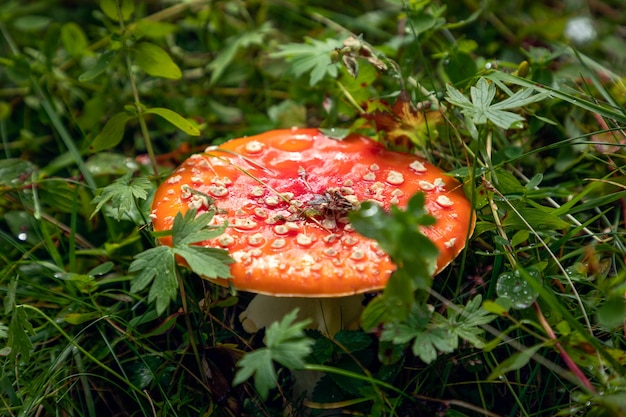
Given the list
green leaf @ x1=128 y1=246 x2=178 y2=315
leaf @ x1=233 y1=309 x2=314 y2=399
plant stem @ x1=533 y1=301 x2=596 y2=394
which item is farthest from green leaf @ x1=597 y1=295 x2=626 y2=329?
green leaf @ x1=128 y1=246 x2=178 y2=315

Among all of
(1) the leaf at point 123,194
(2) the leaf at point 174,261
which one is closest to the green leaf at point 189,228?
(2) the leaf at point 174,261

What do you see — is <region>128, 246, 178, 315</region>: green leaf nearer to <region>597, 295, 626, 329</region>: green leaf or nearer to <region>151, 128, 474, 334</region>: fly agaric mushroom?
<region>151, 128, 474, 334</region>: fly agaric mushroom

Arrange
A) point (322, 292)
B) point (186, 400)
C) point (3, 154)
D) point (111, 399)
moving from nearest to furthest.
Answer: point (322, 292), point (186, 400), point (111, 399), point (3, 154)

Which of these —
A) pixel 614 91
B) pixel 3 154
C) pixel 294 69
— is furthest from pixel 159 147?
pixel 614 91

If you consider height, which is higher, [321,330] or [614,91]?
[614,91]

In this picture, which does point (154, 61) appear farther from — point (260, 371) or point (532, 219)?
point (532, 219)

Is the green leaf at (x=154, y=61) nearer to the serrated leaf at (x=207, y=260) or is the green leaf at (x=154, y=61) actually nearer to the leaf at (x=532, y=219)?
the serrated leaf at (x=207, y=260)

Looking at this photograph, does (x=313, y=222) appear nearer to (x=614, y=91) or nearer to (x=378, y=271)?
(x=378, y=271)
